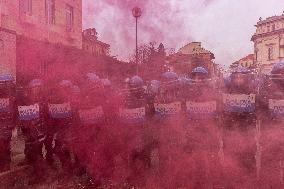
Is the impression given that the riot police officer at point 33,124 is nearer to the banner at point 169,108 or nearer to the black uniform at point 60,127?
the black uniform at point 60,127

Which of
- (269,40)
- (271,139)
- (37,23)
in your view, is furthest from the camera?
(269,40)

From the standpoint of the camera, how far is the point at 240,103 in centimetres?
799

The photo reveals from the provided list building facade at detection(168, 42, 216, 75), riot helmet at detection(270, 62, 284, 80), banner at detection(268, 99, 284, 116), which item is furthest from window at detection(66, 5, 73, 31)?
building facade at detection(168, 42, 216, 75)

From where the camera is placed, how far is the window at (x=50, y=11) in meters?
17.7

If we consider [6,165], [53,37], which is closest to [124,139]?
[6,165]

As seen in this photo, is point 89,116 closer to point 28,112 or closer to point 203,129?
point 28,112

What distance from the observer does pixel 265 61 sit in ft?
171

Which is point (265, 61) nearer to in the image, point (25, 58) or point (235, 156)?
point (25, 58)

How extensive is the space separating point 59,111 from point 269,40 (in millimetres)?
49353

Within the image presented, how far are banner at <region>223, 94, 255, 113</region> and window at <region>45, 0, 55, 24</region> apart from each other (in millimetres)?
12326

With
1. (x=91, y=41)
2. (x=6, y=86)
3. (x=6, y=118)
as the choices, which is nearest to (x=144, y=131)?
(x=6, y=118)

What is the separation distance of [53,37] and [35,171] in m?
11.4

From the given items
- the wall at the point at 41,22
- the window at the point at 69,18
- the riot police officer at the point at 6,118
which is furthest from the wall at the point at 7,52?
the window at the point at 69,18

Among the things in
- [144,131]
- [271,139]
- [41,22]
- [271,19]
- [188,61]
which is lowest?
[271,139]
